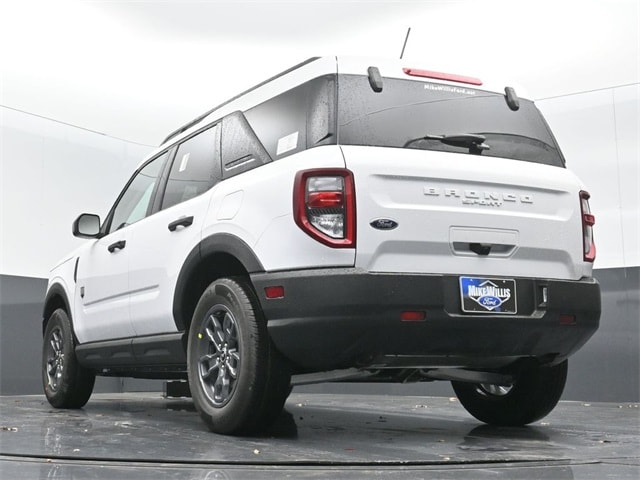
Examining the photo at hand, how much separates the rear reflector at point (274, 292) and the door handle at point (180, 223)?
3.29 feet

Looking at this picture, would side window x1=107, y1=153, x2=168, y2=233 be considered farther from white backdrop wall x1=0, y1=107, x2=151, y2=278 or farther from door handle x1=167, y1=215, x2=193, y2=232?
white backdrop wall x1=0, y1=107, x2=151, y2=278

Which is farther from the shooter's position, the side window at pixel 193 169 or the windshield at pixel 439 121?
the side window at pixel 193 169

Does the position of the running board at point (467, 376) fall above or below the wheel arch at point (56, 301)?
below

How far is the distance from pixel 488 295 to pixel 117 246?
305cm

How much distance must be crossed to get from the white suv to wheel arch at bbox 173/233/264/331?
0.04 ft

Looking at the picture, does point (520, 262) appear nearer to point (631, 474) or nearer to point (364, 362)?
point (364, 362)

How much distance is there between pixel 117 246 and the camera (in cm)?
636

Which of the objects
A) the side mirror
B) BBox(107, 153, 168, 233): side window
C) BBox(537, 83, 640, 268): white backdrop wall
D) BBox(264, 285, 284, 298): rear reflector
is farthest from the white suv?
BBox(537, 83, 640, 268): white backdrop wall

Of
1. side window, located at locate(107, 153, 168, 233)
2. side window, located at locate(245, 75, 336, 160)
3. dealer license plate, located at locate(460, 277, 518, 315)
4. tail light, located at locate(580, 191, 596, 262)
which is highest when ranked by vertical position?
side window, located at locate(245, 75, 336, 160)

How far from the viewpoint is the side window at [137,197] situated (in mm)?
6238

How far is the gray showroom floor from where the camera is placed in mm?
3613

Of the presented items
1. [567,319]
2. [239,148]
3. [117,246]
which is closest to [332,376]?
[567,319]

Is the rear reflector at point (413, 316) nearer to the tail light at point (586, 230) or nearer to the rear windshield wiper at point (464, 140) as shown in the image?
Result: the rear windshield wiper at point (464, 140)

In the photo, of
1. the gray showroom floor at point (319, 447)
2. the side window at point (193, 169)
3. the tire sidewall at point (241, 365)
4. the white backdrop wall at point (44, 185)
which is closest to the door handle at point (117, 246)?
the side window at point (193, 169)
